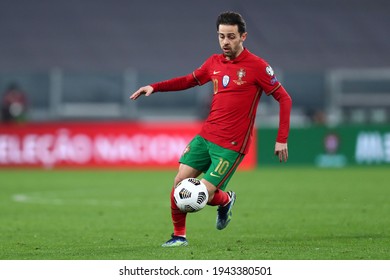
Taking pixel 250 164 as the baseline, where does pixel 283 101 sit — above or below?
above

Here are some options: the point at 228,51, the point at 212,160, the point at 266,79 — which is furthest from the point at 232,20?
the point at 212,160

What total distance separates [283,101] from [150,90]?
51.7 inches

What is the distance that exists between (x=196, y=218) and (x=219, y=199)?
12.5 feet

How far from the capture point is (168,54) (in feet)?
98.5

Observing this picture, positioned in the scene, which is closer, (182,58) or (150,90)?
(150,90)

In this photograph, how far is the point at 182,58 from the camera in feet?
97.8

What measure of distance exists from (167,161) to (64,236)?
14.2 meters

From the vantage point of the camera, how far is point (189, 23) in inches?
1190

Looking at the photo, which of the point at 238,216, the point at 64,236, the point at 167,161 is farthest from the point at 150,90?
the point at 167,161

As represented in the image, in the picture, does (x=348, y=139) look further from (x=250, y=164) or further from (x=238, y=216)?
(x=238, y=216)

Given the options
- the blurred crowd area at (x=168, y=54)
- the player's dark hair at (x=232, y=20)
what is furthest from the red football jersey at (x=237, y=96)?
the blurred crowd area at (x=168, y=54)

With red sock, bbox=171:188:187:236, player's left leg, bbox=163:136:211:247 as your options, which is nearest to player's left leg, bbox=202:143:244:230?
player's left leg, bbox=163:136:211:247
